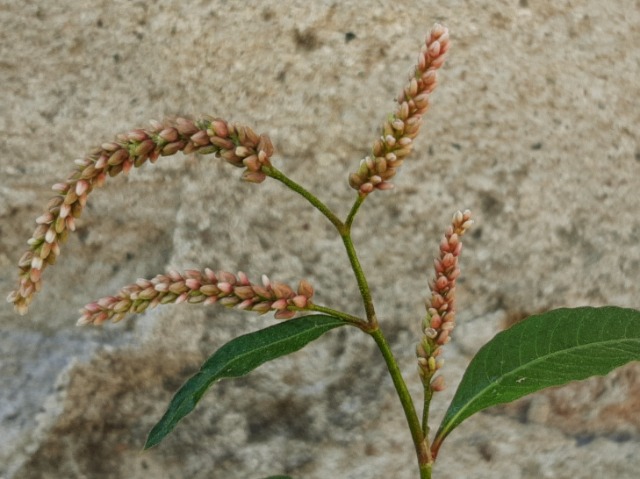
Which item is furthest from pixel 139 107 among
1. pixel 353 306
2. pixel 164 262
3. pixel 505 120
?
pixel 505 120

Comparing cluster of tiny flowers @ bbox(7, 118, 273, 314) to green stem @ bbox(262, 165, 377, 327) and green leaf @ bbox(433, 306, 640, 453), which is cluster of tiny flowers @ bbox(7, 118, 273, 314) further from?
green leaf @ bbox(433, 306, 640, 453)

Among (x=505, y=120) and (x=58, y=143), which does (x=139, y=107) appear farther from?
(x=505, y=120)

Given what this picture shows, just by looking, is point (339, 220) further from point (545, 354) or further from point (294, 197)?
point (294, 197)

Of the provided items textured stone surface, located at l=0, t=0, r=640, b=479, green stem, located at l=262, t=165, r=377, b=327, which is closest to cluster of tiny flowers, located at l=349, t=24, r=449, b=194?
green stem, located at l=262, t=165, r=377, b=327

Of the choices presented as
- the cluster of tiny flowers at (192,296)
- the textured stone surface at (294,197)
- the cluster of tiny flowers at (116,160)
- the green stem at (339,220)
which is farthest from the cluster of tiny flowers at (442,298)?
the textured stone surface at (294,197)

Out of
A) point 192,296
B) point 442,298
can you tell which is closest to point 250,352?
point 192,296

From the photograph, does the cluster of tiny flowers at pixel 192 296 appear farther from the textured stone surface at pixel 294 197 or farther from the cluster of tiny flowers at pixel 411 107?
the textured stone surface at pixel 294 197
